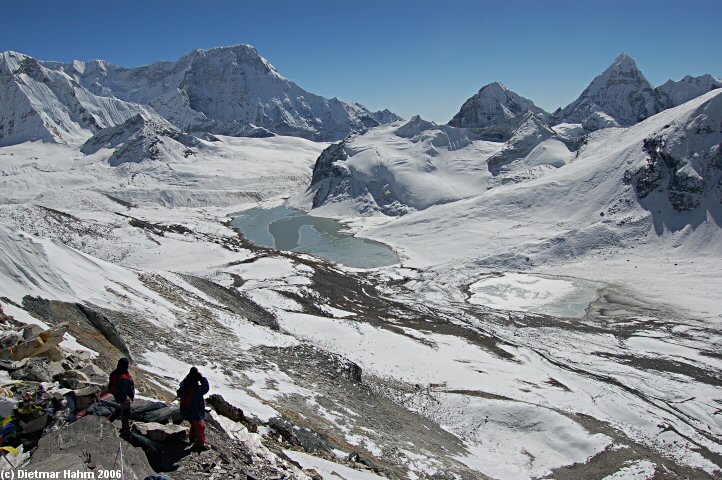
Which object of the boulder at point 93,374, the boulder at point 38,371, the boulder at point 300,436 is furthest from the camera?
the boulder at point 300,436

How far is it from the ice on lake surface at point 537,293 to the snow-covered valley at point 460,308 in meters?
0.48

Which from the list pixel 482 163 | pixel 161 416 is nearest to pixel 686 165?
pixel 482 163

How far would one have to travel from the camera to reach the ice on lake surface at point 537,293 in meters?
68.5

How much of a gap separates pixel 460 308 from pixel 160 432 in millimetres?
56735

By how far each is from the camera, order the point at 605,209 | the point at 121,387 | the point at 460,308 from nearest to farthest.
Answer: the point at 121,387
the point at 460,308
the point at 605,209

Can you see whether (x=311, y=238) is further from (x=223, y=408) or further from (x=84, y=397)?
(x=84, y=397)

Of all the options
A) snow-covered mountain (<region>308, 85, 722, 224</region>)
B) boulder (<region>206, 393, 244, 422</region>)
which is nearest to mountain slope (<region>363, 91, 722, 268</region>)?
snow-covered mountain (<region>308, 85, 722, 224</region>)

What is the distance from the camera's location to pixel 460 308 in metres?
65.3

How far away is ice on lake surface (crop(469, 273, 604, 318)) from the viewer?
68.5 metres

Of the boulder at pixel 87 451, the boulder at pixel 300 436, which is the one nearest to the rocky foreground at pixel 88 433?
the boulder at pixel 87 451

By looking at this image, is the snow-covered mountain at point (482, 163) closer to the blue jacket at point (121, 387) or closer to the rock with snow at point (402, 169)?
the rock with snow at point (402, 169)

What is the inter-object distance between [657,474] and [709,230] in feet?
262

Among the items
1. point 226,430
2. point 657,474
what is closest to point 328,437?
point 226,430

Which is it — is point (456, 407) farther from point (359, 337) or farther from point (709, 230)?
point (709, 230)
